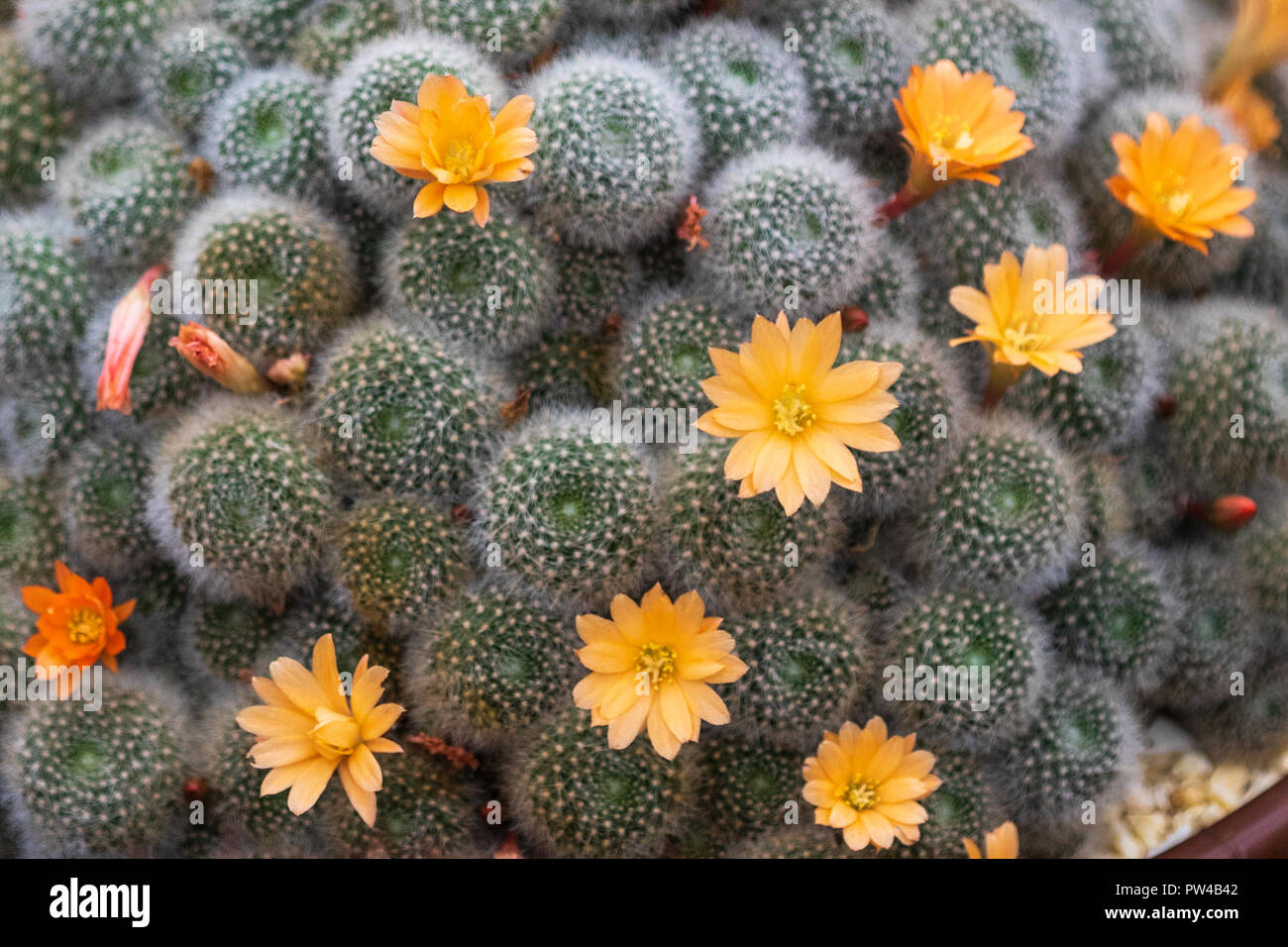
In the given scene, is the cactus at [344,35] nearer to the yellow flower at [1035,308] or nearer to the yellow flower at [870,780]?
the yellow flower at [1035,308]

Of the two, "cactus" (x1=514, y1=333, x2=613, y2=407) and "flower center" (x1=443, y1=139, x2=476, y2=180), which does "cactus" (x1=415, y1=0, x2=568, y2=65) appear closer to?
"flower center" (x1=443, y1=139, x2=476, y2=180)

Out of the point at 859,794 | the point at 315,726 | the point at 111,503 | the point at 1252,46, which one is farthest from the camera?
the point at 1252,46

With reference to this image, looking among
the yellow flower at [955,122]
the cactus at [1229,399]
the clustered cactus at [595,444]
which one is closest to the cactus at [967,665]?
the clustered cactus at [595,444]

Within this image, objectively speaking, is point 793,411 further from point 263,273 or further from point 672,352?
point 263,273

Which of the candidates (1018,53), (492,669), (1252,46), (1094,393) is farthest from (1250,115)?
(492,669)

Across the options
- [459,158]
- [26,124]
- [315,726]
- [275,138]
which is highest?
[26,124]

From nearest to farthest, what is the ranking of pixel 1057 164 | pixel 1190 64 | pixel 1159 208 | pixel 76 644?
pixel 76 644 < pixel 1159 208 < pixel 1057 164 < pixel 1190 64
